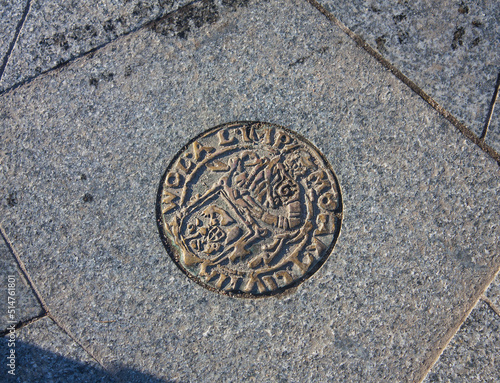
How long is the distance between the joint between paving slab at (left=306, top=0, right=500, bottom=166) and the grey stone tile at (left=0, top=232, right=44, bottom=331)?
2649 mm

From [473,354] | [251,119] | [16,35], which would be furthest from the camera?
[16,35]

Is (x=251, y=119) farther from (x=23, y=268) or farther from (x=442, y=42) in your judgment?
(x=23, y=268)

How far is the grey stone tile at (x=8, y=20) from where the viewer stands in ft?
8.54

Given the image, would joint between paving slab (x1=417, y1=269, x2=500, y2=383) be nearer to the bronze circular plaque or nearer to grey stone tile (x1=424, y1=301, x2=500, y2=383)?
grey stone tile (x1=424, y1=301, x2=500, y2=383)

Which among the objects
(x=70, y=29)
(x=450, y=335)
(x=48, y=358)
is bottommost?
(x=450, y=335)

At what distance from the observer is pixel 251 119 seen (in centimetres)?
250

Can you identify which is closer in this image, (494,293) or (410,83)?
(494,293)

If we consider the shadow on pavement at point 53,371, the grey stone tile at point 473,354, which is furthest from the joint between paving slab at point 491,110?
the shadow on pavement at point 53,371

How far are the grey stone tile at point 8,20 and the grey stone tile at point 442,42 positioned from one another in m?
2.11

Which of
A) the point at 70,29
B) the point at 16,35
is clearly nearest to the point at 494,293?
the point at 70,29

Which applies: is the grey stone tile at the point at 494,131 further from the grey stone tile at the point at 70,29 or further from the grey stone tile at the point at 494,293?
the grey stone tile at the point at 70,29

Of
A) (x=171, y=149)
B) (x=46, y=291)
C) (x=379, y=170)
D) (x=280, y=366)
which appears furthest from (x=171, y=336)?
(x=379, y=170)

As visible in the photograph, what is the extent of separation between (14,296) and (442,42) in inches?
129

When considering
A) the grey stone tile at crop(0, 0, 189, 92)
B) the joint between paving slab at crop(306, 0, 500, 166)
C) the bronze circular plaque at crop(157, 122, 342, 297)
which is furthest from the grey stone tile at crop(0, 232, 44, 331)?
the joint between paving slab at crop(306, 0, 500, 166)
